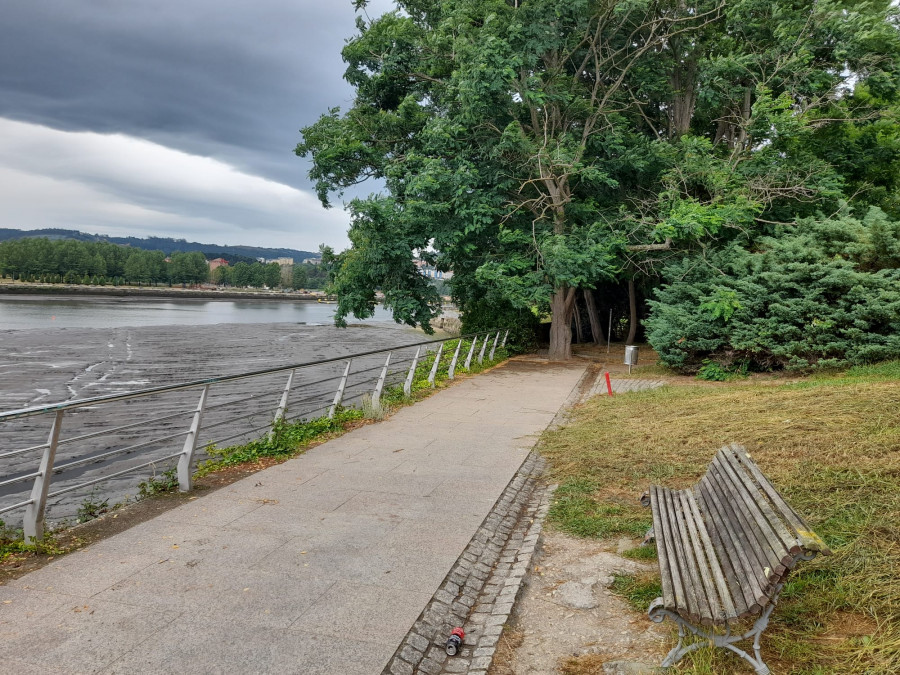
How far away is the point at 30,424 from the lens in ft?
51.5

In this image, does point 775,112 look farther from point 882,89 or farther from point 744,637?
point 744,637

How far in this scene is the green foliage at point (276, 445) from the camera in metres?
7.21

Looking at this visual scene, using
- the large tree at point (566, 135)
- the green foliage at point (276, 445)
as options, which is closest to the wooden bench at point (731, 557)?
the green foliage at point (276, 445)

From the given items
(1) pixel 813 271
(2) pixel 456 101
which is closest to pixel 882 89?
(1) pixel 813 271

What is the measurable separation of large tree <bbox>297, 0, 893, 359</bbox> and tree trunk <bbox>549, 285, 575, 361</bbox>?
2.1 inches

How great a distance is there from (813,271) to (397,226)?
11525mm

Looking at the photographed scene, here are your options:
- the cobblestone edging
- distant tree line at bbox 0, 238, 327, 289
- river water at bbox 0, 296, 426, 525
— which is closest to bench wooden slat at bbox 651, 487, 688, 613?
the cobblestone edging

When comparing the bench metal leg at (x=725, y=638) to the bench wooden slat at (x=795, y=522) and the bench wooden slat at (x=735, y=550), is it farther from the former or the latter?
the bench wooden slat at (x=795, y=522)

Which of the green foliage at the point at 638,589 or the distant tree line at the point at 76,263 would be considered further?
the distant tree line at the point at 76,263

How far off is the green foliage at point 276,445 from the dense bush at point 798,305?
9998 millimetres

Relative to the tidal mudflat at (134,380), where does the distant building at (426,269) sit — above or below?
above

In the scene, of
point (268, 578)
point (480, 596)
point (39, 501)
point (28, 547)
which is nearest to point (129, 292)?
point (39, 501)

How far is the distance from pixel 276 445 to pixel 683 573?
5566 mm

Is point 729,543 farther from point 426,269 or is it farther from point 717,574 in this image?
point 426,269
